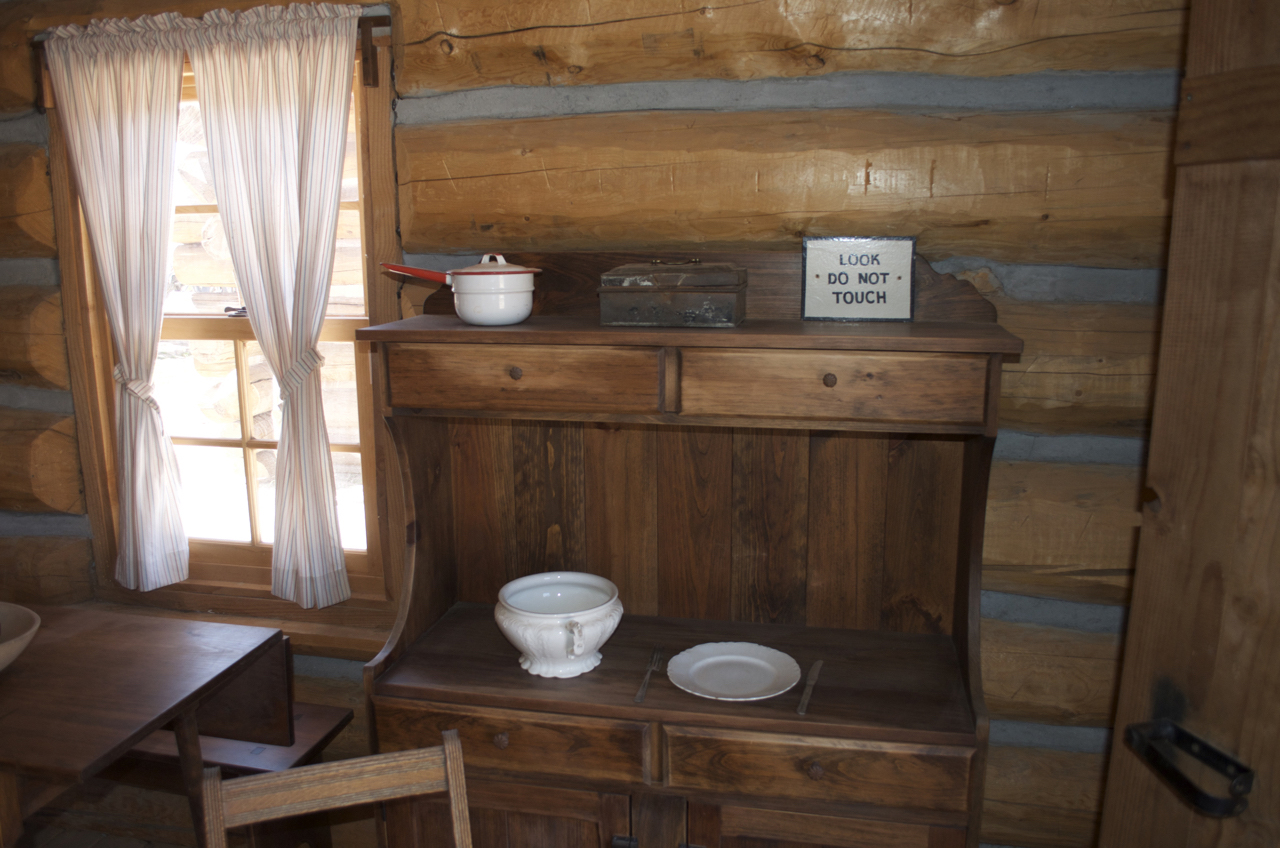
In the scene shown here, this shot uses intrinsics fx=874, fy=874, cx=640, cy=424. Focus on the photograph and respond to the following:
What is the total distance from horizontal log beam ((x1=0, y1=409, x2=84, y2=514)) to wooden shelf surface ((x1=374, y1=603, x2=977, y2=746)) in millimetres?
1435

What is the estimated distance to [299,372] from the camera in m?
2.50

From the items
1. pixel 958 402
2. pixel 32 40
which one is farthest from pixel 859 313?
pixel 32 40

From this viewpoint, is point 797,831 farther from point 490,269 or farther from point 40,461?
point 40,461

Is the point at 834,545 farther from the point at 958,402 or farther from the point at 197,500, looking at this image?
the point at 197,500

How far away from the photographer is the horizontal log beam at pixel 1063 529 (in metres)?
2.16

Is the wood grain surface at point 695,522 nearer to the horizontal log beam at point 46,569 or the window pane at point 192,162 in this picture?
the window pane at point 192,162

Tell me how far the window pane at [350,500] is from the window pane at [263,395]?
23 centimetres

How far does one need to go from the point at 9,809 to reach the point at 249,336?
1.40 m

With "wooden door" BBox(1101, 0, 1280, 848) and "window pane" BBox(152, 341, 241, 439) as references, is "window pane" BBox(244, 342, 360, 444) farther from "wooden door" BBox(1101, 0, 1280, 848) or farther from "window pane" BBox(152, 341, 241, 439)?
"wooden door" BBox(1101, 0, 1280, 848)

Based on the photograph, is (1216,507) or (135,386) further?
(135,386)

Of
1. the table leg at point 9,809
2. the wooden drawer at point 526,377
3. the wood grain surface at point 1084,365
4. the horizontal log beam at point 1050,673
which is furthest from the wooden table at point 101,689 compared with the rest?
the wood grain surface at point 1084,365

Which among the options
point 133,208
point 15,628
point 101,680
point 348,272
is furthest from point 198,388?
point 101,680

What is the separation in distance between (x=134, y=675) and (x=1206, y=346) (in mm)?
2296

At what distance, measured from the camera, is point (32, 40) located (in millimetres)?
2566
